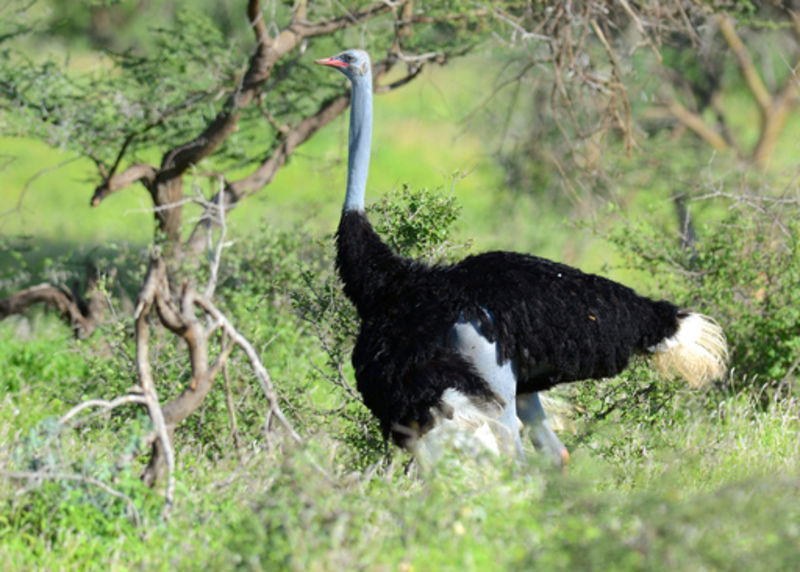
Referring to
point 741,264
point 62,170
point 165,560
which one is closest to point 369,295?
point 165,560

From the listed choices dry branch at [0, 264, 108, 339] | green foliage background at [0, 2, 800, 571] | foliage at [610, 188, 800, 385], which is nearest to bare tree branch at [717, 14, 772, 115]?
green foliage background at [0, 2, 800, 571]

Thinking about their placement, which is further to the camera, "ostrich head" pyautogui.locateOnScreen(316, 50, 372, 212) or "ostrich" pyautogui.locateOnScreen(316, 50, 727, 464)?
"ostrich head" pyautogui.locateOnScreen(316, 50, 372, 212)

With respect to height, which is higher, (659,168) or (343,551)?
(343,551)

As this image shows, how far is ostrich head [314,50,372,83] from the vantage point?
5500 mm

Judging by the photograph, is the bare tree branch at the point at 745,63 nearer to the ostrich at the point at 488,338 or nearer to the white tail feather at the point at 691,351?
the white tail feather at the point at 691,351

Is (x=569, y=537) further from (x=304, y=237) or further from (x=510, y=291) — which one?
(x=304, y=237)

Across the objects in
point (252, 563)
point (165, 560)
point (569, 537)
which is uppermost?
point (569, 537)

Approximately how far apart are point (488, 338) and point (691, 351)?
2.78ft

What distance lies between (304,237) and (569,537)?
4898mm

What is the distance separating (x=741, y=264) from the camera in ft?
22.3

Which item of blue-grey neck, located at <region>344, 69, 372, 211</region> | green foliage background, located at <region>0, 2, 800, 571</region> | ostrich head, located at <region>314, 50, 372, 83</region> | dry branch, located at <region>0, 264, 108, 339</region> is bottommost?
dry branch, located at <region>0, 264, 108, 339</region>

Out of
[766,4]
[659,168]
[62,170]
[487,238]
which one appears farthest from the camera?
[62,170]

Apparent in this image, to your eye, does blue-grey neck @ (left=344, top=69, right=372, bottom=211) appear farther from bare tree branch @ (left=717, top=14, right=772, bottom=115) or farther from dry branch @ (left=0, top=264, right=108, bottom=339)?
bare tree branch @ (left=717, top=14, right=772, bottom=115)

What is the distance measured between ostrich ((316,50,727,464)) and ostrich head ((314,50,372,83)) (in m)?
0.83
